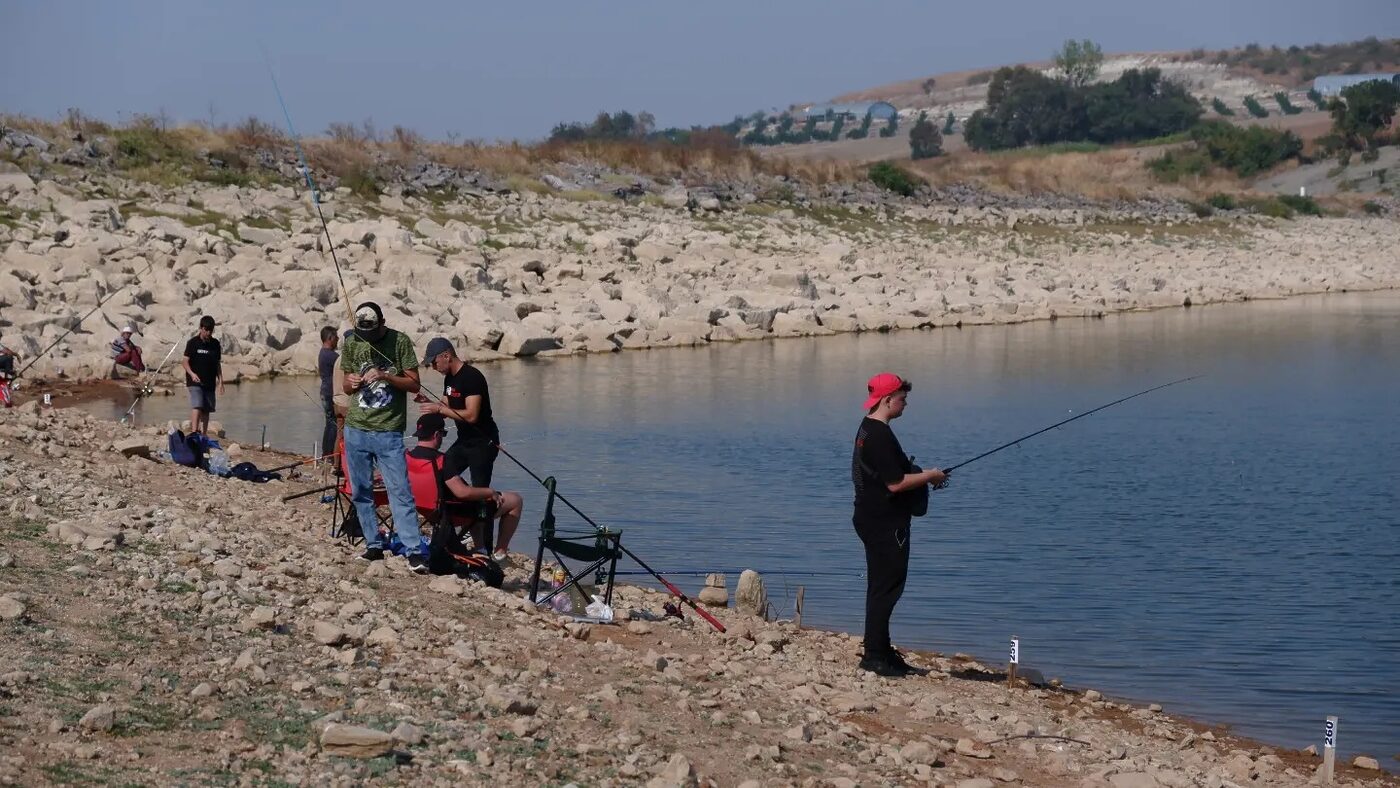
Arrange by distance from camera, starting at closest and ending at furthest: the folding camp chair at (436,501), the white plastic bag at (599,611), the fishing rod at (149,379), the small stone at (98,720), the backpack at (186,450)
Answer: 1. the small stone at (98,720)
2. the white plastic bag at (599,611)
3. the folding camp chair at (436,501)
4. the backpack at (186,450)
5. the fishing rod at (149,379)

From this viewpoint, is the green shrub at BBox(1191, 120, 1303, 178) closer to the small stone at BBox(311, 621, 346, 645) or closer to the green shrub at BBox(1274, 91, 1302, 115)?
the green shrub at BBox(1274, 91, 1302, 115)

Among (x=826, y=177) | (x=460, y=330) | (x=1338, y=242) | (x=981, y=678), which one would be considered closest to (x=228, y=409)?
(x=460, y=330)

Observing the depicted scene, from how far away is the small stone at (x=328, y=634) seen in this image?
24.1 feet

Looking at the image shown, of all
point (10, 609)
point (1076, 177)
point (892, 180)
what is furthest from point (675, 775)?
point (1076, 177)

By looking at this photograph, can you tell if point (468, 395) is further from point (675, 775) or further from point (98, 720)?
point (98, 720)

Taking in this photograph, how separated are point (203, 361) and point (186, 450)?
2.51 m

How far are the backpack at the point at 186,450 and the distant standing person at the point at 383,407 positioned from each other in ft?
12.8

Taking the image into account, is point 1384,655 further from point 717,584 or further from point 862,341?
point 862,341

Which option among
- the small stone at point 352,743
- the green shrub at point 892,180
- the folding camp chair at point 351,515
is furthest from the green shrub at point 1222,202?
the small stone at point 352,743

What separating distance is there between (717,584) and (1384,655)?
172 inches

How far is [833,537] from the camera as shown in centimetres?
1434

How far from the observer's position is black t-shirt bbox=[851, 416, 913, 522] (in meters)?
8.78

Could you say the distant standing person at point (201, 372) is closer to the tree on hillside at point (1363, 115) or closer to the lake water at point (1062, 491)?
the lake water at point (1062, 491)

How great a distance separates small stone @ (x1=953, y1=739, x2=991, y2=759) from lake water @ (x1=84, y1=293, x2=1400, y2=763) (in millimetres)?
2274
